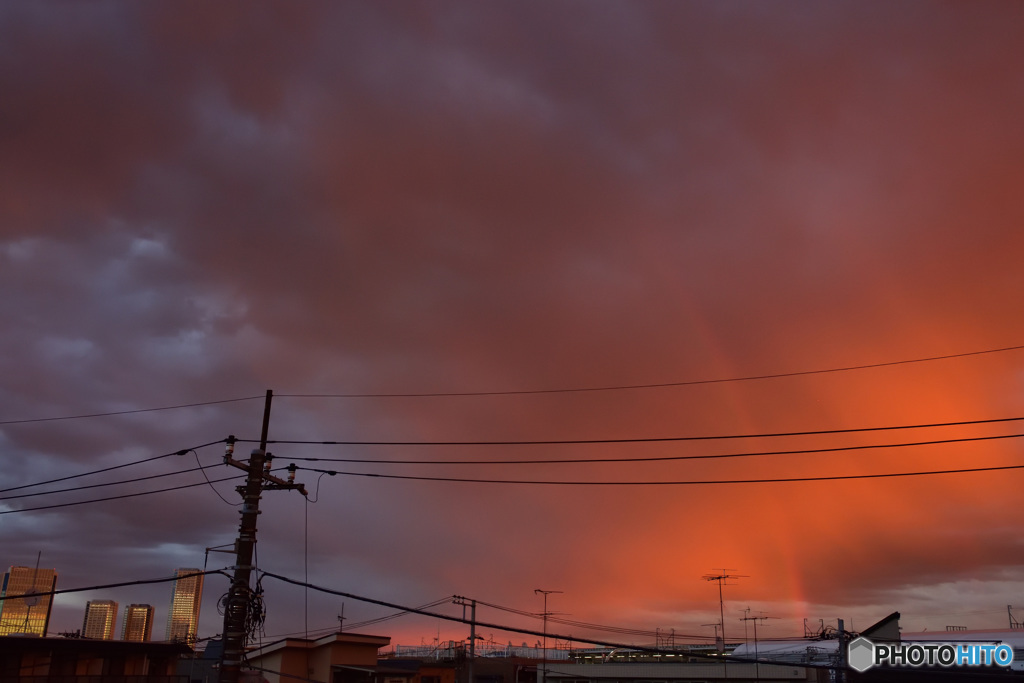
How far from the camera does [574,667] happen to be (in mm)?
91188

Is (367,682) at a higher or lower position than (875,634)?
lower

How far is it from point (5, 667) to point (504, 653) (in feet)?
441

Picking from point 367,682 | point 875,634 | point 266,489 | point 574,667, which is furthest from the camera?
point 574,667

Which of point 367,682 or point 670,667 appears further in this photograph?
point 670,667

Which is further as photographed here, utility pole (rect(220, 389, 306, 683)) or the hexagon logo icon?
the hexagon logo icon

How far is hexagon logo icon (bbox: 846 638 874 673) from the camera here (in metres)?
50.5

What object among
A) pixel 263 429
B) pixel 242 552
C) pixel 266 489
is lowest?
pixel 242 552

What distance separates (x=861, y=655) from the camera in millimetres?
51031

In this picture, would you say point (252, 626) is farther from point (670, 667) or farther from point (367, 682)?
point (670, 667)

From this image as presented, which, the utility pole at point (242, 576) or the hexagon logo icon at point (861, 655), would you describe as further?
the hexagon logo icon at point (861, 655)

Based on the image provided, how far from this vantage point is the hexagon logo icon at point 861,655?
50472mm

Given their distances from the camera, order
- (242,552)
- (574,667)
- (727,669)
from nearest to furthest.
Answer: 1. (242,552)
2. (727,669)
3. (574,667)

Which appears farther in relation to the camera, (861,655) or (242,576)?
(861,655)

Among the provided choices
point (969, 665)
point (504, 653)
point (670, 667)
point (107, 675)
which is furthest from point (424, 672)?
point (504, 653)
